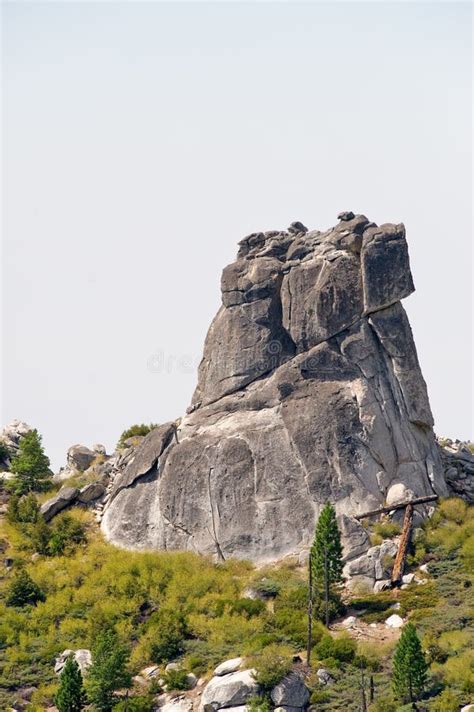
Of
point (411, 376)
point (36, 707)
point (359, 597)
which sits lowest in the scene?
point (36, 707)

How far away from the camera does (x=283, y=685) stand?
71.9 metres

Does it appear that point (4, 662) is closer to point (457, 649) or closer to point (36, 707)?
point (36, 707)

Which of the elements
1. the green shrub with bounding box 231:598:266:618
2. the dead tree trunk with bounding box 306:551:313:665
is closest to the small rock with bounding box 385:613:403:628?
the dead tree trunk with bounding box 306:551:313:665

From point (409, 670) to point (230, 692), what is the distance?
926cm

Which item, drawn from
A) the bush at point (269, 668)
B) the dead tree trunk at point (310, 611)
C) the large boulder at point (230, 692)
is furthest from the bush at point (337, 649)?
the large boulder at point (230, 692)

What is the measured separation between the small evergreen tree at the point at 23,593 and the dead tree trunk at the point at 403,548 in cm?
2214

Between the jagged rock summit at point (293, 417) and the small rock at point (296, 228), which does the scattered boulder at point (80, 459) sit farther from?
the small rock at point (296, 228)

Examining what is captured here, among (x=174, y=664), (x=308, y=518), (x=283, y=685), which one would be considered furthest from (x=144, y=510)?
(x=283, y=685)

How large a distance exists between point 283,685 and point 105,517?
27.7 meters

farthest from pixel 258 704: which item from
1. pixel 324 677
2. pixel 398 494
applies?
pixel 398 494

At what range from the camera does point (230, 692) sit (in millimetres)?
72500

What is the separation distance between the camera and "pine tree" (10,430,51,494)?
102312mm

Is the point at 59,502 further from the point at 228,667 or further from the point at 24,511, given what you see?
the point at 228,667

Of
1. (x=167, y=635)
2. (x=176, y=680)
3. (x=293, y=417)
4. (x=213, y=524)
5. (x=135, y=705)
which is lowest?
(x=135, y=705)
